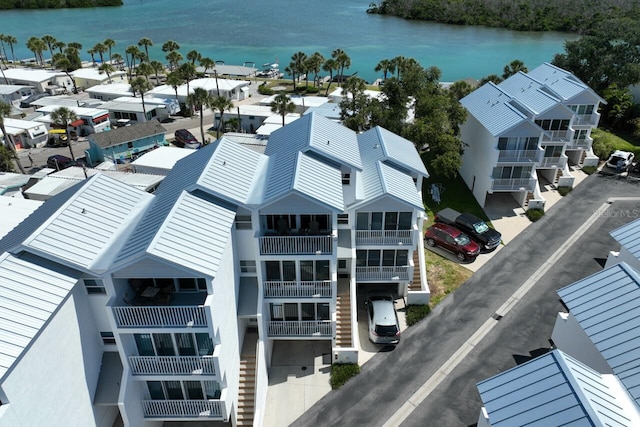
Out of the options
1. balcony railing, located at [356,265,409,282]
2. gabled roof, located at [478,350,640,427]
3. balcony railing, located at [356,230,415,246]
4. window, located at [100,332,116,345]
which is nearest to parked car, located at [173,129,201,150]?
balcony railing, located at [356,230,415,246]

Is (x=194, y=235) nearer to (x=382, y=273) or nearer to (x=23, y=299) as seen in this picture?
(x=23, y=299)

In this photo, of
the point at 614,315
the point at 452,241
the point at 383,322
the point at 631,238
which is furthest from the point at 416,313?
the point at 631,238

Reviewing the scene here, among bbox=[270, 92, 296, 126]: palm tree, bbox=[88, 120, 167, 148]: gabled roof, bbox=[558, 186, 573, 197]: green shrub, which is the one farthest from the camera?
bbox=[270, 92, 296, 126]: palm tree

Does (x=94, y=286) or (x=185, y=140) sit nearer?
(x=94, y=286)

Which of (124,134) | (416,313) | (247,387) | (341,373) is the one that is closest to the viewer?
(247,387)

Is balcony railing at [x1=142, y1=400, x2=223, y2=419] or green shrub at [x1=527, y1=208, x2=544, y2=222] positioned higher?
balcony railing at [x1=142, y1=400, x2=223, y2=419]

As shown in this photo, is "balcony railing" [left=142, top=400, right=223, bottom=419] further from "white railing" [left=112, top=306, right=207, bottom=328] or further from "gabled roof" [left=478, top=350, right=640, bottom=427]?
"gabled roof" [left=478, top=350, right=640, bottom=427]

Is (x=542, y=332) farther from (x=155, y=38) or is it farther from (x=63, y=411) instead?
(x=155, y=38)
